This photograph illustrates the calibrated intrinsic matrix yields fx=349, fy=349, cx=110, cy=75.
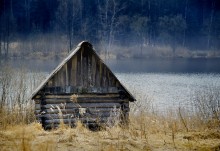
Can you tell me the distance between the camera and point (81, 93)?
15.7 meters

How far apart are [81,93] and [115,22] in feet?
183

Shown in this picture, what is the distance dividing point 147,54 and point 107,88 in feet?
190

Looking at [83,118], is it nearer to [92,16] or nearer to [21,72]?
[21,72]

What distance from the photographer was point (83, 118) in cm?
1558

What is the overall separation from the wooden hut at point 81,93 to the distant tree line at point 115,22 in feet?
161

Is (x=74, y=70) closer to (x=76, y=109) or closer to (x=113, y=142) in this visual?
(x=76, y=109)

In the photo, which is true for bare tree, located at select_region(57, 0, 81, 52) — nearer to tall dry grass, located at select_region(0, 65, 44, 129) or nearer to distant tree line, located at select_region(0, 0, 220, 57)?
distant tree line, located at select_region(0, 0, 220, 57)

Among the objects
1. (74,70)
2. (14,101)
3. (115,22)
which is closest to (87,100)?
(74,70)

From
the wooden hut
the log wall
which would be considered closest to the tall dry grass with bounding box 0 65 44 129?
the log wall

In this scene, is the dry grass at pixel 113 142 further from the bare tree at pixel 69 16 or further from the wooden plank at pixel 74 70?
the bare tree at pixel 69 16

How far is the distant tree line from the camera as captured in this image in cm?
6775

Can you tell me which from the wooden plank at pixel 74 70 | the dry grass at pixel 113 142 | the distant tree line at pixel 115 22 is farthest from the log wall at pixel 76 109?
the distant tree line at pixel 115 22

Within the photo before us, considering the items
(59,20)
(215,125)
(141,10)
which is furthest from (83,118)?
(141,10)

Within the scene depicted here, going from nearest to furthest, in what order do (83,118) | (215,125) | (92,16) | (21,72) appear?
(215,125) → (83,118) → (21,72) → (92,16)
